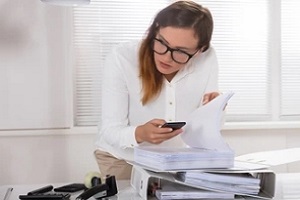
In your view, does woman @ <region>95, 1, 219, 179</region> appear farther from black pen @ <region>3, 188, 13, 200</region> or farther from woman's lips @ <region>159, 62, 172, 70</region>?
black pen @ <region>3, 188, 13, 200</region>

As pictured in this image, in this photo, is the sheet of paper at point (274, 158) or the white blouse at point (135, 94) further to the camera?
the white blouse at point (135, 94)

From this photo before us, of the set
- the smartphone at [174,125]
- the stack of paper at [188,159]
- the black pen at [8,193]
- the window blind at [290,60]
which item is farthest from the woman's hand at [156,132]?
the window blind at [290,60]

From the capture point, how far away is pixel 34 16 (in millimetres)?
2699

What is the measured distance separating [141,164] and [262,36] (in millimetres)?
2004

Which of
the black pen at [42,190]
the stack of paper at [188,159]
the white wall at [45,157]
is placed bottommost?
the white wall at [45,157]

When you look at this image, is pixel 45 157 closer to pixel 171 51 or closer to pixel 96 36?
pixel 96 36

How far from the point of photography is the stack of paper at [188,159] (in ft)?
3.73

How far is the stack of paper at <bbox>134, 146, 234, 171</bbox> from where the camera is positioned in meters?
1.14

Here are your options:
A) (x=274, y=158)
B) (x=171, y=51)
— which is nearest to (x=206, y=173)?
(x=274, y=158)

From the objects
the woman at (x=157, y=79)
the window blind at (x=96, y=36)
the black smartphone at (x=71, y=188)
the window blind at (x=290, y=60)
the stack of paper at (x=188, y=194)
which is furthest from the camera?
the window blind at (x=290, y=60)

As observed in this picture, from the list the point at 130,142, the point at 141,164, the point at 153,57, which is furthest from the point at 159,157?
the point at 153,57

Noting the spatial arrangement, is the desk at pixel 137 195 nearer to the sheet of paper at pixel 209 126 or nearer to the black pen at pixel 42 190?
the black pen at pixel 42 190

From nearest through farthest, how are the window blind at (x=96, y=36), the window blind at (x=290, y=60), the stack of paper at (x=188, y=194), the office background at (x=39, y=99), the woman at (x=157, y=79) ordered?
the stack of paper at (x=188, y=194) < the woman at (x=157, y=79) < the office background at (x=39, y=99) < the window blind at (x=96, y=36) < the window blind at (x=290, y=60)

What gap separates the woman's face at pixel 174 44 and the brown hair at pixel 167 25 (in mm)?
22
